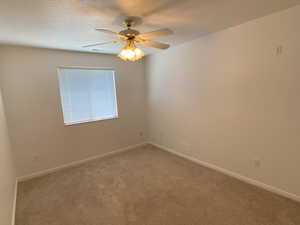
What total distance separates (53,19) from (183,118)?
279 cm

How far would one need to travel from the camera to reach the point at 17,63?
2.86 metres

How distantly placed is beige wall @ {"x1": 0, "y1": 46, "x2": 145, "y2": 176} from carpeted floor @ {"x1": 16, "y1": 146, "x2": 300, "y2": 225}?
0.46 m

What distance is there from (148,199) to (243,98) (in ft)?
6.86

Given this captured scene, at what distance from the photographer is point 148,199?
236 cm

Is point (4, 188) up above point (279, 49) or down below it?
below

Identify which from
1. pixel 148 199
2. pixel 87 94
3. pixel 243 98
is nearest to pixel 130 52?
pixel 243 98

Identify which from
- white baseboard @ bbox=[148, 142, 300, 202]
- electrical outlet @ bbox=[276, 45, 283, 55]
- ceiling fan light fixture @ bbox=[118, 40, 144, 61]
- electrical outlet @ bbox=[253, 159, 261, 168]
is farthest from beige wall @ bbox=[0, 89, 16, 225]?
electrical outlet @ bbox=[276, 45, 283, 55]

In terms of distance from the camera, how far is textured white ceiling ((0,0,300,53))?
1.64m

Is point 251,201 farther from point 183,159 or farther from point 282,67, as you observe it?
point 282,67

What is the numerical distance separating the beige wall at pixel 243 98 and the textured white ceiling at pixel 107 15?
32cm

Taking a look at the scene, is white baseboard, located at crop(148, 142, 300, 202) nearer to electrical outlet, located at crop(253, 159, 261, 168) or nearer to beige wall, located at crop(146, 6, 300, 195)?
beige wall, located at crop(146, 6, 300, 195)

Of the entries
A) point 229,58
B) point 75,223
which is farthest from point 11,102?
point 229,58

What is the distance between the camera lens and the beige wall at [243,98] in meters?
2.12

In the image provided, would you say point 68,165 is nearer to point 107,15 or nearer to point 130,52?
point 130,52
